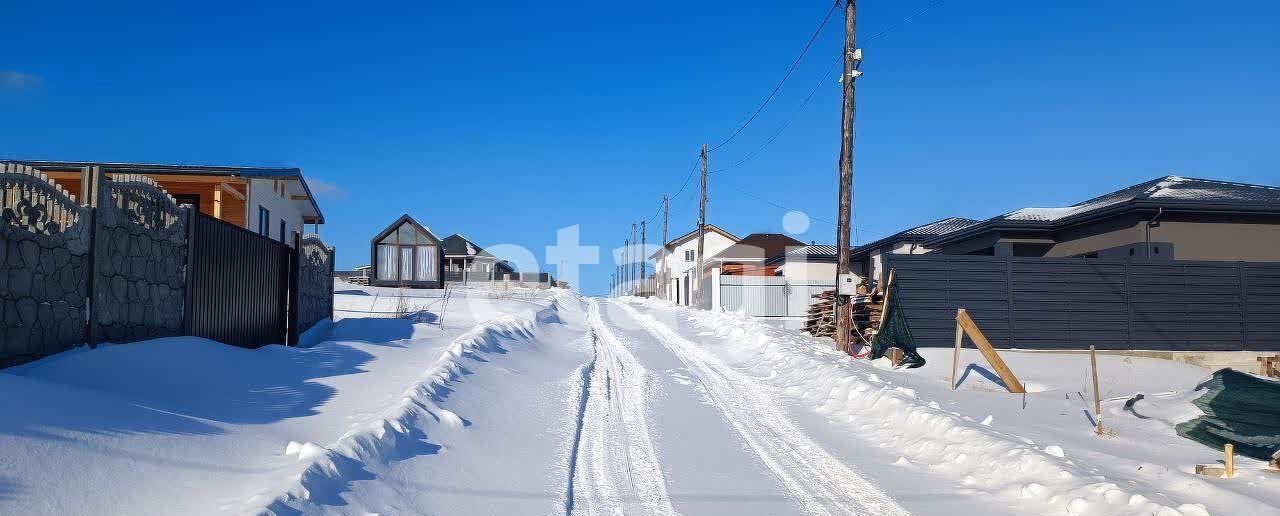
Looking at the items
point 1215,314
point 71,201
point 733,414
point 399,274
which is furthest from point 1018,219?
point 399,274

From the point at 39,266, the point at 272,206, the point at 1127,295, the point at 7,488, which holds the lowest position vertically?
the point at 7,488

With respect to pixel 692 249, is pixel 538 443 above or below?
below

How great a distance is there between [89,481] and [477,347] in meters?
9.24

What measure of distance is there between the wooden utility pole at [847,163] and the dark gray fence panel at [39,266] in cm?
1416

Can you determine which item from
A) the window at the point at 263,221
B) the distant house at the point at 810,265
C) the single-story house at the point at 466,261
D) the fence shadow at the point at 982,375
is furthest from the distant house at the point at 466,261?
the fence shadow at the point at 982,375

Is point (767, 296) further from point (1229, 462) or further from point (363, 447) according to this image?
point (363, 447)

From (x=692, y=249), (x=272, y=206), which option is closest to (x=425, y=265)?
(x=272, y=206)

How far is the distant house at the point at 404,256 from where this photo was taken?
140 ft

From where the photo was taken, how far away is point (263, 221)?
998 inches

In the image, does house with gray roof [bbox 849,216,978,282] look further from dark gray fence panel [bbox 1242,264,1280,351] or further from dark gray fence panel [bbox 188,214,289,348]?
dark gray fence panel [bbox 188,214,289,348]

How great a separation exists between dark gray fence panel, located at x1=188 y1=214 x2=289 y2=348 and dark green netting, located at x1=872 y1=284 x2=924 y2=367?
11630 mm

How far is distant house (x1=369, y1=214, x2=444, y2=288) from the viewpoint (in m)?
42.8

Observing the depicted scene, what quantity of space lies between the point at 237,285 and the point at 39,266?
4.68 m

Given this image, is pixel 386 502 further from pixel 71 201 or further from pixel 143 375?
pixel 71 201
